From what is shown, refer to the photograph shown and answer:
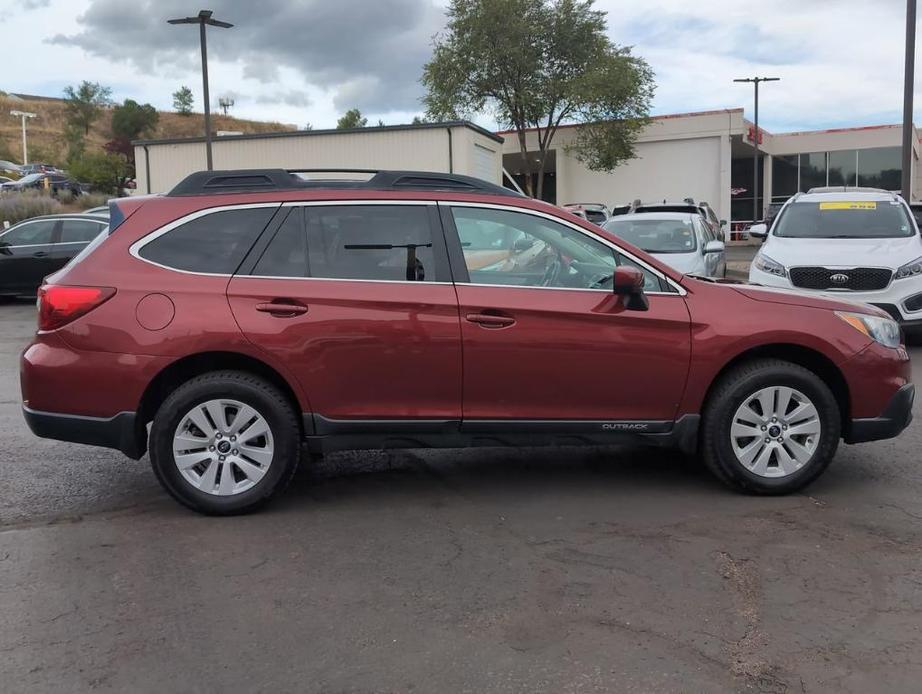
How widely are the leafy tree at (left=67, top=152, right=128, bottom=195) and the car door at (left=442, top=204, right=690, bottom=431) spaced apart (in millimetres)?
50088

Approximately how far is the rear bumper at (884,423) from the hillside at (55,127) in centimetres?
8089

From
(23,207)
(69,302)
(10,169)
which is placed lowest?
(69,302)

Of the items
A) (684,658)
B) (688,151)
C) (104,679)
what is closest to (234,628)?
(104,679)

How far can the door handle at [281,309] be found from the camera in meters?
4.63

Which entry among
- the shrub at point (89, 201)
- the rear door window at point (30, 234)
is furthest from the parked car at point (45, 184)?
the rear door window at point (30, 234)

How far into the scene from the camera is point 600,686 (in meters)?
2.99

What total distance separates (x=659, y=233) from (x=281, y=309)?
9.58 metres

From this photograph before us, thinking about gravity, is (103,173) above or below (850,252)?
above

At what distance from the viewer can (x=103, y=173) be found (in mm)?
51250

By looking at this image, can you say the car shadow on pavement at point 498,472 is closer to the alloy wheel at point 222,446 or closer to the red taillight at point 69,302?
the alloy wheel at point 222,446

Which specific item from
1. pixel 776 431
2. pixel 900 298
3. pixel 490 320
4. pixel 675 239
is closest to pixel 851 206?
pixel 900 298

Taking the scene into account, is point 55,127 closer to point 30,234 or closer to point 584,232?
point 30,234

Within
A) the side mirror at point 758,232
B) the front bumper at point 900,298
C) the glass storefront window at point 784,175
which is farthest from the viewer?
the glass storefront window at point 784,175

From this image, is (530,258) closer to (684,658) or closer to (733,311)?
(733,311)
